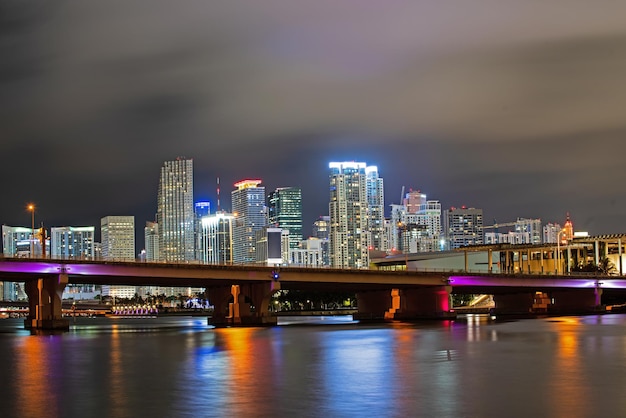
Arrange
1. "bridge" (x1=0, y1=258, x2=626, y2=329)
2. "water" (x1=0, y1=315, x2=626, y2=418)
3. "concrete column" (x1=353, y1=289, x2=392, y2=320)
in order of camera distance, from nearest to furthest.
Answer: "water" (x1=0, y1=315, x2=626, y2=418)
"bridge" (x1=0, y1=258, x2=626, y2=329)
"concrete column" (x1=353, y1=289, x2=392, y2=320)

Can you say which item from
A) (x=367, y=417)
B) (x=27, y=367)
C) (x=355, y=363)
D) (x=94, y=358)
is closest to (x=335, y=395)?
(x=367, y=417)

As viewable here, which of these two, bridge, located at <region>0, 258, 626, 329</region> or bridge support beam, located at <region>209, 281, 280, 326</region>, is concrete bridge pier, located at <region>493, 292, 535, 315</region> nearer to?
bridge, located at <region>0, 258, 626, 329</region>

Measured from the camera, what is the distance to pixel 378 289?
487ft

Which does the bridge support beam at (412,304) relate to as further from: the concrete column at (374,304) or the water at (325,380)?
the water at (325,380)

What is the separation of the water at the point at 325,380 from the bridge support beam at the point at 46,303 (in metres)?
34.6

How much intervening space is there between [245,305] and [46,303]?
31297 mm

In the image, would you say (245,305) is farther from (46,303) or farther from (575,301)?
(575,301)

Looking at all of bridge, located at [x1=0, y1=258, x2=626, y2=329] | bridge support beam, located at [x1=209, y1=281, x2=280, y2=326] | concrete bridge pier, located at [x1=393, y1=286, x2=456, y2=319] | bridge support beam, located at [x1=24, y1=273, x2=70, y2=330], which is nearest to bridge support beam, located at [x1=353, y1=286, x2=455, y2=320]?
concrete bridge pier, located at [x1=393, y1=286, x2=456, y2=319]

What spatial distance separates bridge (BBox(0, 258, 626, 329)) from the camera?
11231cm

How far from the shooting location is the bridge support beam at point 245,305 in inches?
5069

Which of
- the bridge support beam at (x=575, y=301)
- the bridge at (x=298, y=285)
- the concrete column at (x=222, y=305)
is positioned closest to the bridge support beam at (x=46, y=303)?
the bridge at (x=298, y=285)

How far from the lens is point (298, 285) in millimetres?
139625

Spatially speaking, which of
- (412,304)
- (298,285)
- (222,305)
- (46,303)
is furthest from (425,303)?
(46,303)

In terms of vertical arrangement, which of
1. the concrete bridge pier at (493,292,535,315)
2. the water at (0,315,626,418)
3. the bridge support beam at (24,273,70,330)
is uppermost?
the bridge support beam at (24,273,70,330)
